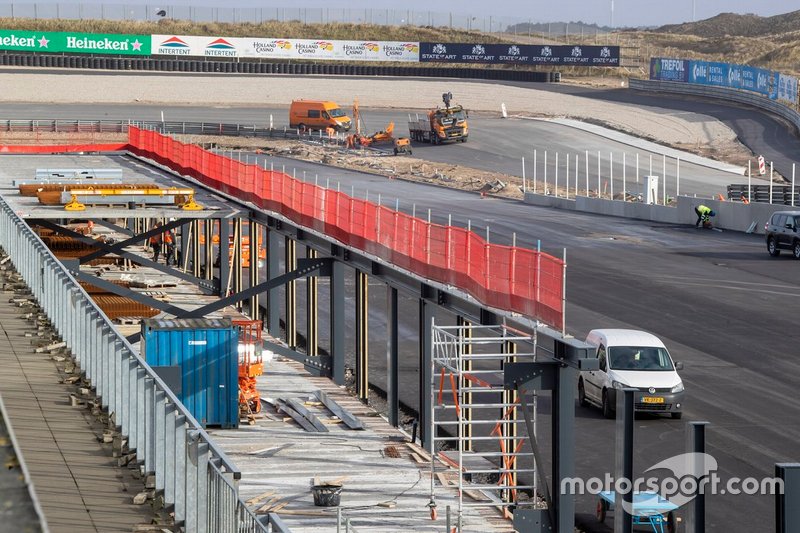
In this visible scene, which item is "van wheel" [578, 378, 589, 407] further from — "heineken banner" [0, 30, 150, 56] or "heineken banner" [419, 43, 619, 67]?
"heineken banner" [419, 43, 619, 67]

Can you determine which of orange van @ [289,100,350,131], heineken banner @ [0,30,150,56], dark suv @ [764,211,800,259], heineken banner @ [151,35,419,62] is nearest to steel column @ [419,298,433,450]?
dark suv @ [764,211,800,259]

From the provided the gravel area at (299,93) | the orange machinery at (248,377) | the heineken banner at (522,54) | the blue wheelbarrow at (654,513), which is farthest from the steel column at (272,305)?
the heineken banner at (522,54)

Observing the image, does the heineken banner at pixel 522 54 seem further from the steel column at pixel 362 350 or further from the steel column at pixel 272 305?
the steel column at pixel 362 350

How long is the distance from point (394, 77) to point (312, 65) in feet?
29.2

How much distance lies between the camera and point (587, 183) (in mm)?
88125

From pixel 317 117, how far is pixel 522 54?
1720 inches

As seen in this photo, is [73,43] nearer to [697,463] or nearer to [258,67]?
[258,67]

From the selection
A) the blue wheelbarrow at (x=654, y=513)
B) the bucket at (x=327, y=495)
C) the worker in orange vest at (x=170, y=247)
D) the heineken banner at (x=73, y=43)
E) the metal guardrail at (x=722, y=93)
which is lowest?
the worker in orange vest at (x=170, y=247)

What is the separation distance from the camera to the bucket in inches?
886

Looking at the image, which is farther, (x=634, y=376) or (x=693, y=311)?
(x=693, y=311)

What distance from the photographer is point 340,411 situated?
3058cm

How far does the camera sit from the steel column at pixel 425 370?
91.0 feet

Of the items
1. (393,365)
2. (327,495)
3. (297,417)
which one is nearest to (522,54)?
(393,365)

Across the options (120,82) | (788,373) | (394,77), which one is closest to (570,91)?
(394,77)
